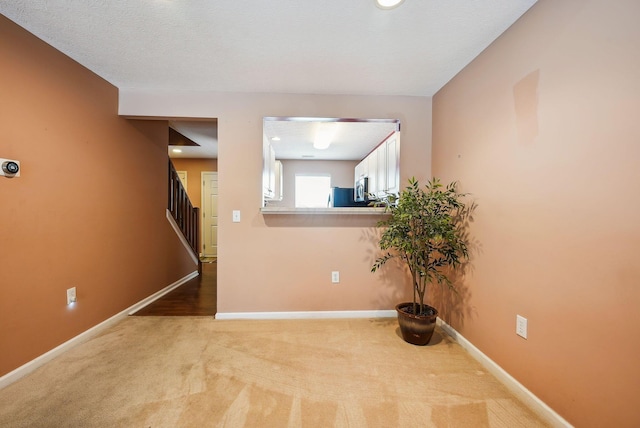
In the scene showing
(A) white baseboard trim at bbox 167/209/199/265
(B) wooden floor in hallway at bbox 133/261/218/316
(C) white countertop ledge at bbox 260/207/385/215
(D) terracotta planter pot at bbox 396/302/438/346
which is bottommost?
(B) wooden floor in hallway at bbox 133/261/218/316

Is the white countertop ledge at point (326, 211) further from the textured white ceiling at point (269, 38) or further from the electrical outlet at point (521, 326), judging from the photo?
the electrical outlet at point (521, 326)

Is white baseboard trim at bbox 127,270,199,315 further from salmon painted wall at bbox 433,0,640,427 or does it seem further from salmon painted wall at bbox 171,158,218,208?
salmon painted wall at bbox 433,0,640,427

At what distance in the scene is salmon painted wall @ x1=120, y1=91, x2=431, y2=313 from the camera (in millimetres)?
2469

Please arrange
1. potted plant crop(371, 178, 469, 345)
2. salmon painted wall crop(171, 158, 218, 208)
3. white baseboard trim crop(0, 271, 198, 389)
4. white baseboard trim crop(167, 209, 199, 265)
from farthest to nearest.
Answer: salmon painted wall crop(171, 158, 218, 208)
white baseboard trim crop(167, 209, 199, 265)
potted plant crop(371, 178, 469, 345)
white baseboard trim crop(0, 271, 198, 389)

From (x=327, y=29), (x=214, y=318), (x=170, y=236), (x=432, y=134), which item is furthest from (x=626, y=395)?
(x=170, y=236)

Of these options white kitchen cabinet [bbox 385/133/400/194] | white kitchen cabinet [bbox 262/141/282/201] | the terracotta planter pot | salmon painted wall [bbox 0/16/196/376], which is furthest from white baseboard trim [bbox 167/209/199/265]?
the terracotta planter pot

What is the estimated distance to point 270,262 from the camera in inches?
99.2

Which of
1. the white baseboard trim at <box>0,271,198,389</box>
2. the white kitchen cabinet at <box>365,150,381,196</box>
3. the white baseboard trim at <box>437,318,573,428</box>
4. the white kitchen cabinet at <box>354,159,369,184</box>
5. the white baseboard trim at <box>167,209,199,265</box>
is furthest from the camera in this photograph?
the white baseboard trim at <box>167,209,199,265</box>

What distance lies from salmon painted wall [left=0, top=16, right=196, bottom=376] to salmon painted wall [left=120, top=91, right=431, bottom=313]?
0.47m

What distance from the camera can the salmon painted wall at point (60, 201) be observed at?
5.21 ft

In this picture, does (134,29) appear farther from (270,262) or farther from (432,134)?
(432,134)

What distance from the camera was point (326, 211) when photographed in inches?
98.4

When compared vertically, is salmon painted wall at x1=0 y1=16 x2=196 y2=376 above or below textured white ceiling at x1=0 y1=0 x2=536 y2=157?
below

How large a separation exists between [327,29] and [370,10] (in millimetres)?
293
